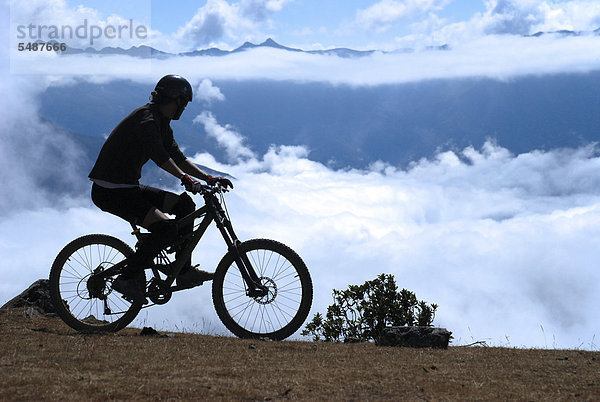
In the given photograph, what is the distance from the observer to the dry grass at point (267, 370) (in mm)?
4926

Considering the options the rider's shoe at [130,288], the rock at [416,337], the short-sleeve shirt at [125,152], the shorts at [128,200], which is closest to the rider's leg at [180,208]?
the shorts at [128,200]

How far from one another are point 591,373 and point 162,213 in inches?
191

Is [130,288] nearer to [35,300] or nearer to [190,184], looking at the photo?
[190,184]

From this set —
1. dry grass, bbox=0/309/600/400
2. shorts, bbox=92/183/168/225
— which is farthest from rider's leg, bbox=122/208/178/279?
dry grass, bbox=0/309/600/400

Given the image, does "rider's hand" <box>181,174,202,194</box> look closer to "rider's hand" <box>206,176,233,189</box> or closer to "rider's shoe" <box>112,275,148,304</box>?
"rider's hand" <box>206,176,233,189</box>

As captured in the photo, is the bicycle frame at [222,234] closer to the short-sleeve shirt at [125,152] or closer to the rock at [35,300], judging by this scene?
the short-sleeve shirt at [125,152]

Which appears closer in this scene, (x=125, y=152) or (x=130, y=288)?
(x=125, y=152)

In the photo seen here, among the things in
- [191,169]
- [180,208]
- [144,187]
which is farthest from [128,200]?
[191,169]

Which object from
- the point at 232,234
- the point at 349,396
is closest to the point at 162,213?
the point at 232,234

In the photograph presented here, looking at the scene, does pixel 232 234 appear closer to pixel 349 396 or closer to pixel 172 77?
pixel 172 77

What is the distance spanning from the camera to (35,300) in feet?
32.7

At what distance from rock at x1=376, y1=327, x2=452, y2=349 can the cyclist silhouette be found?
2342 millimetres

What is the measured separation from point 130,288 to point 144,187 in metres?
1.22

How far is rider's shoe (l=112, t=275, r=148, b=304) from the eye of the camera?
761 centimetres
